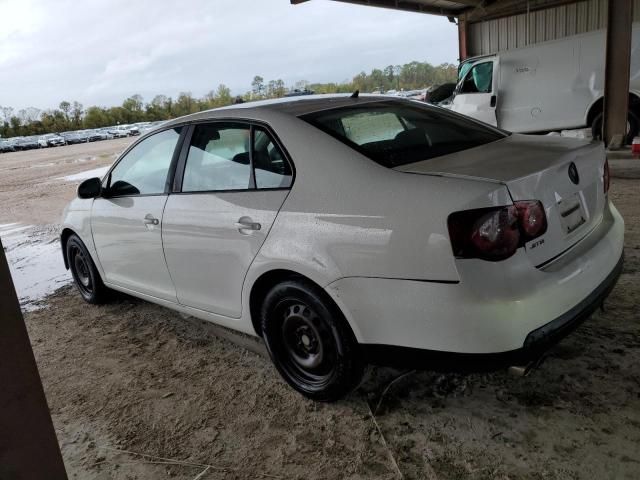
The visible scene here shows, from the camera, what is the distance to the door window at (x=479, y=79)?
10469 millimetres

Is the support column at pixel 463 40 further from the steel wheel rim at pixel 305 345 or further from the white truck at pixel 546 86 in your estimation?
the steel wheel rim at pixel 305 345

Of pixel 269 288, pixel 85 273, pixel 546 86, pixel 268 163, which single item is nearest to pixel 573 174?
pixel 268 163

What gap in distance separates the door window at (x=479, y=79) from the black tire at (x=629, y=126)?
81.1 inches

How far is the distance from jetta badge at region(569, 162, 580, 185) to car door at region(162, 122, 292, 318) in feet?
4.28

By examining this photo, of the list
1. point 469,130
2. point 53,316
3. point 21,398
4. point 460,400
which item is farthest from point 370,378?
point 53,316

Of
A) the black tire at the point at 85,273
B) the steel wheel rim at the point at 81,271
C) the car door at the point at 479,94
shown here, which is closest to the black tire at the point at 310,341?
the black tire at the point at 85,273

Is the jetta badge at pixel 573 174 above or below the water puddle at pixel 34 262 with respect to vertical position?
above

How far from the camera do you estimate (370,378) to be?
2971 millimetres

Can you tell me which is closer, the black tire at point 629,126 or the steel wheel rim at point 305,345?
the steel wheel rim at point 305,345

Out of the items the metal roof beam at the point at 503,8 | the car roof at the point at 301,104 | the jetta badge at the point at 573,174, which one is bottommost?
the jetta badge at the point at 573,174

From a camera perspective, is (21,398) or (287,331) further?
(287,331)

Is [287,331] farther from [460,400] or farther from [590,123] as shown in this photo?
[590,123]

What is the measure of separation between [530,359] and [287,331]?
48.4 inches

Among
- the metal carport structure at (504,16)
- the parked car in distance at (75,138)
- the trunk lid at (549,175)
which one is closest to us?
the trunk lid at (549,175)
